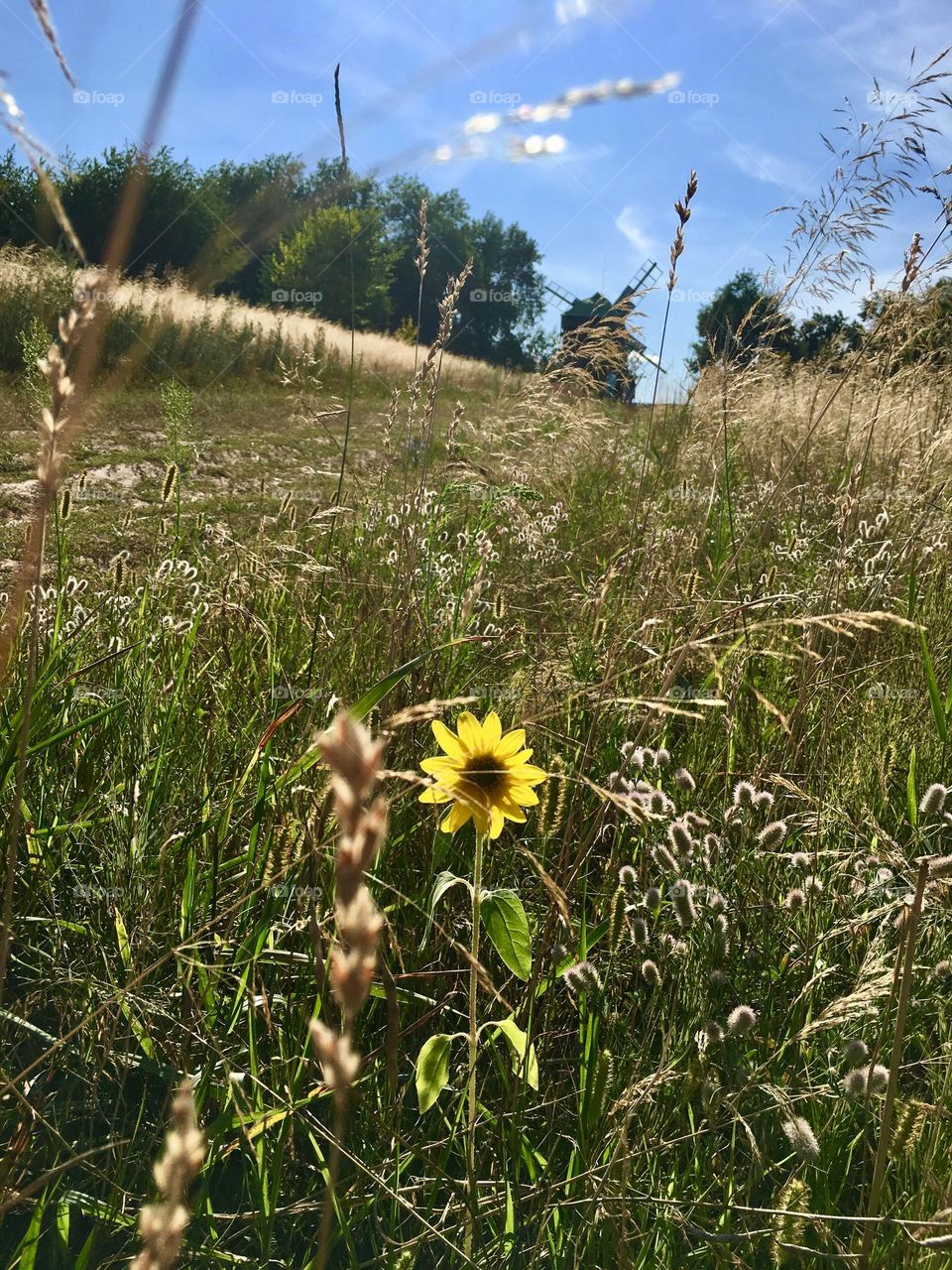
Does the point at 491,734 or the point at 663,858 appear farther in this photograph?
the point at 663,858

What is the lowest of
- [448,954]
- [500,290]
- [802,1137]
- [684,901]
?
[448,954]

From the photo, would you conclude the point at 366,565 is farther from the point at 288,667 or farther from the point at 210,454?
the point at 210,454

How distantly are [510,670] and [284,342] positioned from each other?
35.6 feet

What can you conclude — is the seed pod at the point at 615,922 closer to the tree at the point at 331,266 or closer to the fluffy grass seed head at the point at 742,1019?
the fluffy grass seed head at the point at 742,1019

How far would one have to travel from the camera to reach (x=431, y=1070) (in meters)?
1.03

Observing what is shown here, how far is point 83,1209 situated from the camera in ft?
3.40

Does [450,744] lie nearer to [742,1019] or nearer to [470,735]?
[470,735]

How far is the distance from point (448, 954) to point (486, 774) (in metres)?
0.54

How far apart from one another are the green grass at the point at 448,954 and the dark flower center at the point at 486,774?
0.40 feet

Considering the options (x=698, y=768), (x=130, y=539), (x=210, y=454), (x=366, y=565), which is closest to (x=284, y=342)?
(x=210, y=454)

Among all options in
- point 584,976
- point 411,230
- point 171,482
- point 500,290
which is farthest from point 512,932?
point 411,230

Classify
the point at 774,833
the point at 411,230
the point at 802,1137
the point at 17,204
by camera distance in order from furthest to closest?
the point at 411,230, the point at 17,204, the point at 774,833, the point at 802,1137

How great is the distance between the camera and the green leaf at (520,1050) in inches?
41.9

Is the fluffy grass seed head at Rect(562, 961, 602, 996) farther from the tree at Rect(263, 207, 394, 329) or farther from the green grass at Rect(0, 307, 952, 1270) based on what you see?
the tree at Rect(263, 207, 394, 329)
